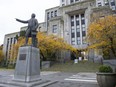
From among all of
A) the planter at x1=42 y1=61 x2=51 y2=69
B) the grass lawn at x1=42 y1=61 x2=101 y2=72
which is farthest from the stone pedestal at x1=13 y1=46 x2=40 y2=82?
the planter at x1=42 y1=61 x2=51 y2=69

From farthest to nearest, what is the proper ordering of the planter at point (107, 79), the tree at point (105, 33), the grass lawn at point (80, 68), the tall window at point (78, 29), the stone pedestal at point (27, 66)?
the tall window at point (78, 29)
the grass lawn at point (80, 68)
the tree at point (105, 33)
the stone pedestal at point (27, 66)
the planter at point (107, 79)

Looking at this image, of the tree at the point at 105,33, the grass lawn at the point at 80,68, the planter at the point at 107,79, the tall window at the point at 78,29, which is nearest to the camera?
the planter at the point at 107,79

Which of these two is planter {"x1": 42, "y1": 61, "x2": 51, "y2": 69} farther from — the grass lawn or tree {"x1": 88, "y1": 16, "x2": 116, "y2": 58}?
tree {"x1": 88, "y1": 16, "x2": 116, "y2": 58}

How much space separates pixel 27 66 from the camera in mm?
8508

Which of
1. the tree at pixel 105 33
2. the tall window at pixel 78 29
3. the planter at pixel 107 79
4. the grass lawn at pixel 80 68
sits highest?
the tall window at pixel 78 29

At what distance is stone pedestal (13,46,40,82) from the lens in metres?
8.38

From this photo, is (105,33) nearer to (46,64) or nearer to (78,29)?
(46,64)

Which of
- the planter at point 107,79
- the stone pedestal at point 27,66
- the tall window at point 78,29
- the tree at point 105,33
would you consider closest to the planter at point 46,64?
the tree at point 105,33

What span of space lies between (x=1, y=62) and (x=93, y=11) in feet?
124

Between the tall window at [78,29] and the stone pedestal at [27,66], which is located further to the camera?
the tall window at [78,29]

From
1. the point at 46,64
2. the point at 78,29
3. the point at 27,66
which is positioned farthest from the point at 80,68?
the point at 27,66

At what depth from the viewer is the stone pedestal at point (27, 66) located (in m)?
8.38

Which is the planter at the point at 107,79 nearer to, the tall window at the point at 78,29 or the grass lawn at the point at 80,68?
the grass lawn at the point at 80,68

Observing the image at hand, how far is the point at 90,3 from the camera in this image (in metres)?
33.6
